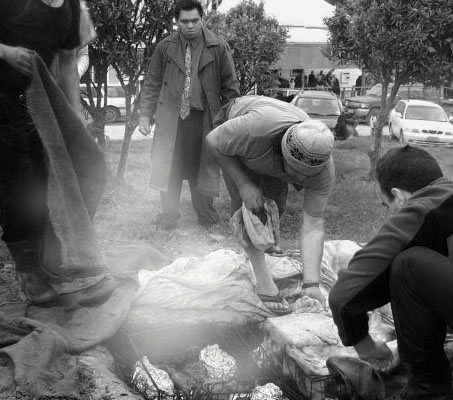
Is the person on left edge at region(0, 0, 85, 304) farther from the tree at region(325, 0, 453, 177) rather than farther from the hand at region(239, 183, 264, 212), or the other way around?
the tree at region(325, 0, 453, 177)

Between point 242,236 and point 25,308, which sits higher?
point 242,236

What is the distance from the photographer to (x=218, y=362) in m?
3.37

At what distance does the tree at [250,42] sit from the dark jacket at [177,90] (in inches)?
89.3

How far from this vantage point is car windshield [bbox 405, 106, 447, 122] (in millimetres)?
15883

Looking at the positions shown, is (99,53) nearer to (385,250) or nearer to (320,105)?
(385,250)

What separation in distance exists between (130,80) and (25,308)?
13.8 ft

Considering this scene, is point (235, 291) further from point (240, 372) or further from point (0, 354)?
point (0, 354)

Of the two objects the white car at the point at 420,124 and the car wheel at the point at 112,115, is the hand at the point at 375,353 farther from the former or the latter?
the car wheel at the point at 112,115

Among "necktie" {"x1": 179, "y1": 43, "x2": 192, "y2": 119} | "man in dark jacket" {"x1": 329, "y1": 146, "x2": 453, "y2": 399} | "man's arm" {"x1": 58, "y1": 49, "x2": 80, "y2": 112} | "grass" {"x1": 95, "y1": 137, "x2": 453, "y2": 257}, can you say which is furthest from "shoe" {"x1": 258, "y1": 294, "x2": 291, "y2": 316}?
"necktie" {"x1": 179, "y1": 43, "x2": 192, "y2": 119}

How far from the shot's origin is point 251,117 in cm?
371

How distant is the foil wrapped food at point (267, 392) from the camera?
2.97 metres

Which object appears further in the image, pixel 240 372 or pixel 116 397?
pixel 240 372

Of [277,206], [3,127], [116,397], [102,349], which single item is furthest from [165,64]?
[116,397]

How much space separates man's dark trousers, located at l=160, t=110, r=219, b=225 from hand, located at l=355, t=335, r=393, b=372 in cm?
323
